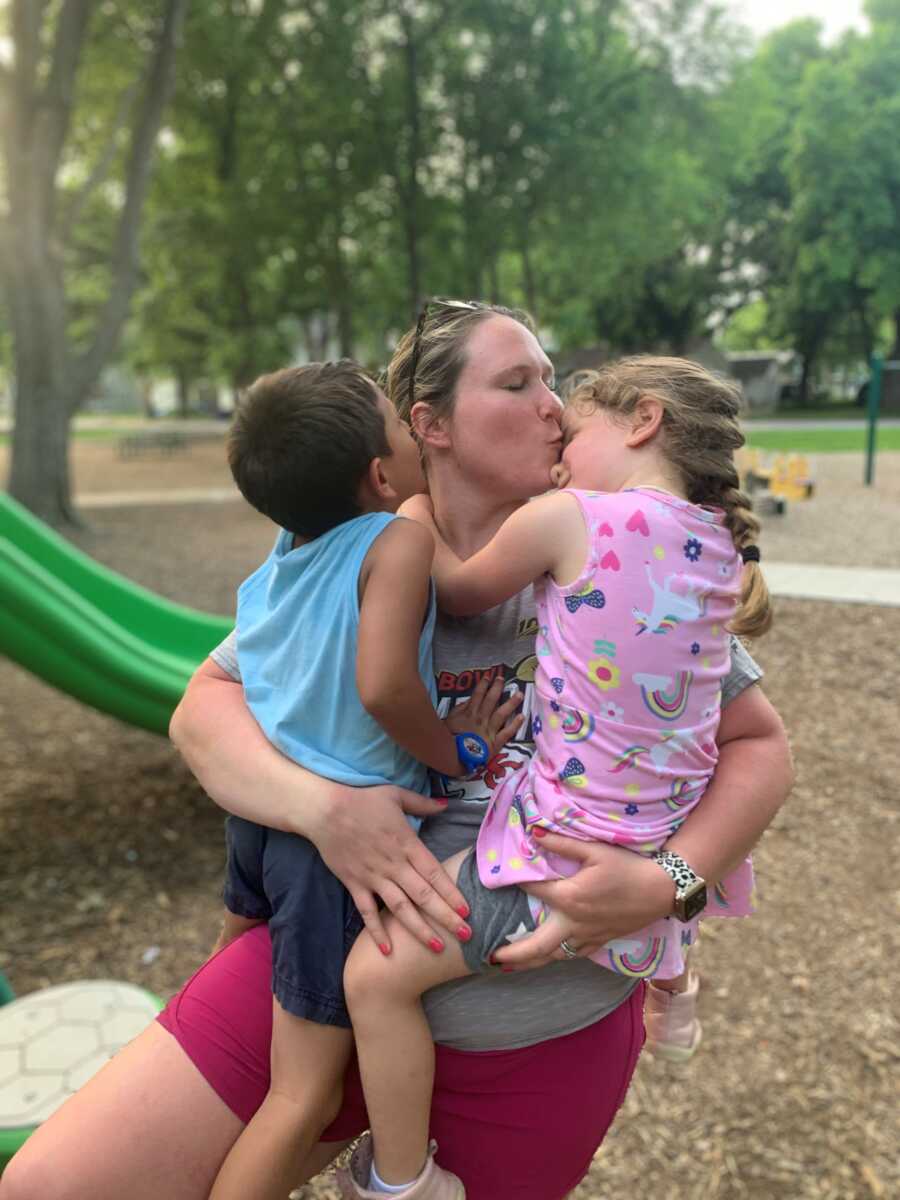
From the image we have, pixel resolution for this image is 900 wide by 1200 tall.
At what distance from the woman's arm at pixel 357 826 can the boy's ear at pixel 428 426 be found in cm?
47

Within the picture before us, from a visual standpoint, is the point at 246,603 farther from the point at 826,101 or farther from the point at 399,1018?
the point at 826,101

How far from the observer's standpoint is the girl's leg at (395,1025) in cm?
117

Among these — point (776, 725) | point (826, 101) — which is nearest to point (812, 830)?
point (776, 725)

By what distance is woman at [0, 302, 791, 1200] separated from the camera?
119 centimetres

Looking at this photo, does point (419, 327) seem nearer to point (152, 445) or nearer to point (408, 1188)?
point (408, 1188)

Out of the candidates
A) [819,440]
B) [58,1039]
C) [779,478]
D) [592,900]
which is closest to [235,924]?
[592,900]

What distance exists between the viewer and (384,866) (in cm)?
120

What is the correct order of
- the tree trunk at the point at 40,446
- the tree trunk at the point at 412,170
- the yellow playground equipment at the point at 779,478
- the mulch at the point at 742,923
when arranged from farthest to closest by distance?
the tree trunk at the point at 412,170
the tree trunk at the point at 40,446
the yellow playground equipment at the point at 779,478
the mulch at the point at 742,923

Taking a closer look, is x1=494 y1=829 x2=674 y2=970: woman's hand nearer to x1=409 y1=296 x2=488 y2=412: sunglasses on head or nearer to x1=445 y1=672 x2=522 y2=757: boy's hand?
x1=445 y1=672 x2=522 y2=757: boy's hand

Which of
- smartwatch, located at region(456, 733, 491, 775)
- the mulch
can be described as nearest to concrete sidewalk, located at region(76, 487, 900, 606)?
the mulch

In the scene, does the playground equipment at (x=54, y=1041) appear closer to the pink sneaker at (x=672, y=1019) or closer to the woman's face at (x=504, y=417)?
the pink sneaker at (x=672, y=1019)

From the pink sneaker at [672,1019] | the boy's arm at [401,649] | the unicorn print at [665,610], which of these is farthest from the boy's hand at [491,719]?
the pink sneaker at [672,1019]

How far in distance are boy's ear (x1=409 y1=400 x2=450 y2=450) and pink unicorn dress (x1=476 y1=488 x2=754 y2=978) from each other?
0.23 meters

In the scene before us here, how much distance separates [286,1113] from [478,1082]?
9.6 inches
